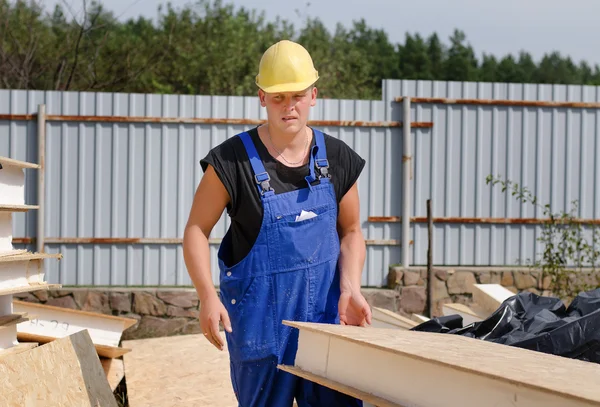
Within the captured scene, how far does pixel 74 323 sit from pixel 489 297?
3.14m

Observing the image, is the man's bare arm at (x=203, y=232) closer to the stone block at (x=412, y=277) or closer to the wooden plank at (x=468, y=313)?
the wooden plank at (x=468, y=313)

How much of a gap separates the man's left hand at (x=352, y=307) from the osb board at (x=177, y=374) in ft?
7.71

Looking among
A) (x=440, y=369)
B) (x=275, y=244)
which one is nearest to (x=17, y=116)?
(x=275, y=244)

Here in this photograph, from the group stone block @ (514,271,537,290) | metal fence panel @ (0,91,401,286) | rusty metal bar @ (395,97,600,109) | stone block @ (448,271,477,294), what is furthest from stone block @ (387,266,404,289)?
rusty metal bar @ (395,97,600,109)

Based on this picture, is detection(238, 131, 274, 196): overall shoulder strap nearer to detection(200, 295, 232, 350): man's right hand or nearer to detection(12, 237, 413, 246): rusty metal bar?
detection(200, 295, 232, 350): man's right hand

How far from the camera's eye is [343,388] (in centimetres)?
321

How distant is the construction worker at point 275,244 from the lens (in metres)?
3.64

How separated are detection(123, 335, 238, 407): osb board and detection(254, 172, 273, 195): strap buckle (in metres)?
2.64

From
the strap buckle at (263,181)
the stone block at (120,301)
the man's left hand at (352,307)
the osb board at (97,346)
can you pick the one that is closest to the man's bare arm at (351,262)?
the man's left hand at (352,307)

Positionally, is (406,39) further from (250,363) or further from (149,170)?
(250,363)

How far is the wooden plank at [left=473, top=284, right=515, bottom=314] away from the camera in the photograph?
6090 millimetres

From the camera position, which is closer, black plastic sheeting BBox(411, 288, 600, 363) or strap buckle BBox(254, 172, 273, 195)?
strap buckle BBox(254, 172, 273, 195)

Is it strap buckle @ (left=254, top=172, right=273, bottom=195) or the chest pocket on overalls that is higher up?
strap buckle @ (left=254, top=172, right=273, bottom=195)

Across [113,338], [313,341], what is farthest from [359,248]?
[113,338]
